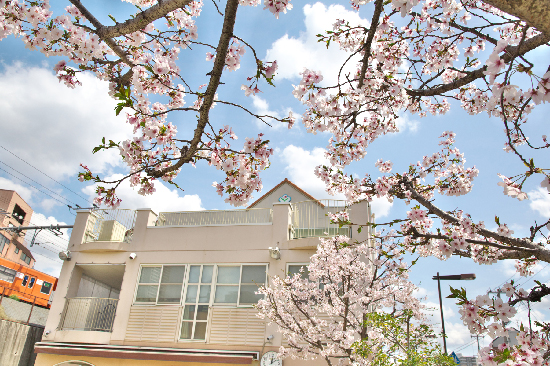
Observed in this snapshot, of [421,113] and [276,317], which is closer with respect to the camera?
[421,113]

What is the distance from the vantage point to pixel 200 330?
10398 mm

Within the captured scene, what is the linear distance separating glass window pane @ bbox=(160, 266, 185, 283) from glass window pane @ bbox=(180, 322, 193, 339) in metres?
1.30

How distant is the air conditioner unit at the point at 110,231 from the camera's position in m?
12.7

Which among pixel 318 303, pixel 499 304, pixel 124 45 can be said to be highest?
pixel 124 45

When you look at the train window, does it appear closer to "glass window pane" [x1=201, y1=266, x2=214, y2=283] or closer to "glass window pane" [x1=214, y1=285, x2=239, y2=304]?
"glass window pane" [x1=201, y1=266, x2=214, y2=283]

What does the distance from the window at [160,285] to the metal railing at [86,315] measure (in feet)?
3.33

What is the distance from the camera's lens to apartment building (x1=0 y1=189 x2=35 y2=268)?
121ft

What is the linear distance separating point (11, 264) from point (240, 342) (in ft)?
54.1

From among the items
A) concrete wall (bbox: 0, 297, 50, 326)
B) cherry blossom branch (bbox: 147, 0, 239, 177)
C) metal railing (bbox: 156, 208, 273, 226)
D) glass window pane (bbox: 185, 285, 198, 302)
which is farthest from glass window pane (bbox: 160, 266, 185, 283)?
concrete wall (bbox: 0, 297, 50, 326)

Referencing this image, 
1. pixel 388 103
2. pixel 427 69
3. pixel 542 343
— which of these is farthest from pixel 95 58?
pixel 542 343

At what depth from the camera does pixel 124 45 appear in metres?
4.54

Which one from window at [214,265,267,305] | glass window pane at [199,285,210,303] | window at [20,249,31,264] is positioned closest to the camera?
window at [214,265,267,305]

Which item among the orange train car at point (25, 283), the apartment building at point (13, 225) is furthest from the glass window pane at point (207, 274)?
the apartment building at point (13, 225)

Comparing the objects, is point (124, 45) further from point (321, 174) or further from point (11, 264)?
point (11, 264)
